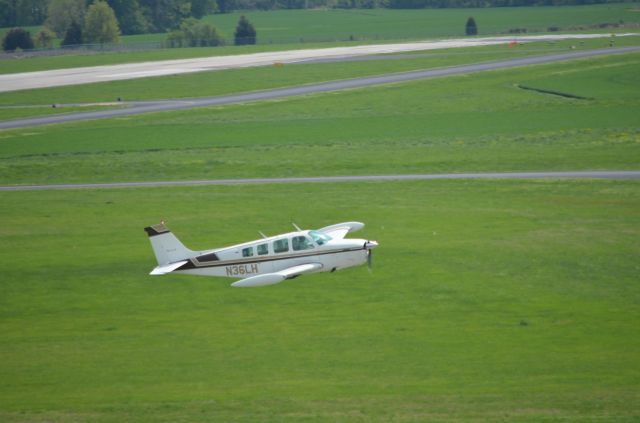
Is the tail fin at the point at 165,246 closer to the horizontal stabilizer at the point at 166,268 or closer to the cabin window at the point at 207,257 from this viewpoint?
the horizontal stabilizer at the point at 166,268

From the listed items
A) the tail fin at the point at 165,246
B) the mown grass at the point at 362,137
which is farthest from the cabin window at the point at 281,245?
the mown grass at the point at 362,137

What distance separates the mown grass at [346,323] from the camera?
27.6 metres

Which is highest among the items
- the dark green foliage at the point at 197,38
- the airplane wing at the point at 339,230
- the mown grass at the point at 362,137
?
the dark green foliage at the point at 197,38

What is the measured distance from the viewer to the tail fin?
39.5m

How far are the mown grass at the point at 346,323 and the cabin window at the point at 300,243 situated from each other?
1.70 metres

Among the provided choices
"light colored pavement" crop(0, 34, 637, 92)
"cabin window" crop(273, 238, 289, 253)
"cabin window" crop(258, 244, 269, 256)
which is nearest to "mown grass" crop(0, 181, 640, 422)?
"cabin window" crop(273, 238, 289, 253)

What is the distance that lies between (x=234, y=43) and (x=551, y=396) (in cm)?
16328

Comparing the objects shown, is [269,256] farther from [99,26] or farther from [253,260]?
[99,26]

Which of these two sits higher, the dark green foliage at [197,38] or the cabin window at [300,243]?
the dark green foliage at [197,38]

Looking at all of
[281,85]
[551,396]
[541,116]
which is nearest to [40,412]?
[551,396]

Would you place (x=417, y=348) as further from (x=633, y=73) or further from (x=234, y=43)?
(x=234, y=43)

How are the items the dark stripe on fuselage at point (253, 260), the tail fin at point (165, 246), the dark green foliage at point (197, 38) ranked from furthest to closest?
the dark green foliage at point (197, 38)
the tail fin at point (165, 246)
the dark stripe on fuselage at point (253, 260)

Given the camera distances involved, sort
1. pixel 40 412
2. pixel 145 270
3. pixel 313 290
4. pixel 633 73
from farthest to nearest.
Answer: pixel 633 73 → pixel 145 270 → pixel 313 290 → pixel 40 412

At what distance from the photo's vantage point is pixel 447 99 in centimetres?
10012
